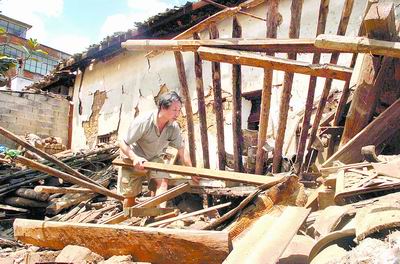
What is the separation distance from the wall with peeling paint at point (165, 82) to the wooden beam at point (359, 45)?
105 inches

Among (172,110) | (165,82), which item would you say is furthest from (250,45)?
(165,82)

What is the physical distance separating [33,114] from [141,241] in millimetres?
11129

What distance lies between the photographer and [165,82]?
8656mm

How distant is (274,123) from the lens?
20.7 ft

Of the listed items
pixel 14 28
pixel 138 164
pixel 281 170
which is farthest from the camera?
pixel 14 28

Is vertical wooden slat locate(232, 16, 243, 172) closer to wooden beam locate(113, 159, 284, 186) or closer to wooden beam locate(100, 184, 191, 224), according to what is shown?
wooden beam locate(100, 184, 191, 224)

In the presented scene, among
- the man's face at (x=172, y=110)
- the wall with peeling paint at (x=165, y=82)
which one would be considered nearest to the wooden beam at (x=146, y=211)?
the man's face at (x=172, y=110)

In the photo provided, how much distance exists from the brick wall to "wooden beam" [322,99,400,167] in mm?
10515

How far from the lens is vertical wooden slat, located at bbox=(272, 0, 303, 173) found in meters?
3.50

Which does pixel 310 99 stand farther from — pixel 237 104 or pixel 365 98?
pixel 237 104

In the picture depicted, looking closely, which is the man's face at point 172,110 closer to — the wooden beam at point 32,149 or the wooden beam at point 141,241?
the wooden beam at point 32,149

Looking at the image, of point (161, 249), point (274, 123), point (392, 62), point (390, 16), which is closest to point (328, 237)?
point (161, 249)

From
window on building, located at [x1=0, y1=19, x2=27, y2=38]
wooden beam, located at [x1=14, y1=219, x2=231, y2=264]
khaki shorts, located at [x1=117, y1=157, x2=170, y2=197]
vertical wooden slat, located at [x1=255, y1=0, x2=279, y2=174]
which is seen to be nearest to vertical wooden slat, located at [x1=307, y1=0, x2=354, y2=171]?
vertical wooden slat, located at [x1=255, y1=0, x2=279, y2=174]

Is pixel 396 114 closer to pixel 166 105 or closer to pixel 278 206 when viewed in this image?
pixel 278 206
